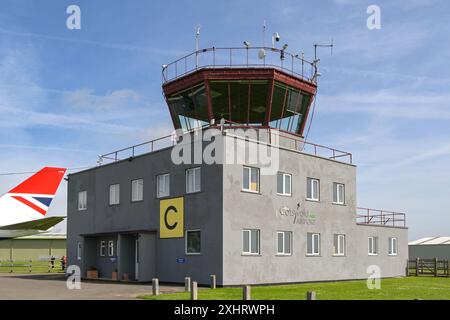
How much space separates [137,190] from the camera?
3116cm

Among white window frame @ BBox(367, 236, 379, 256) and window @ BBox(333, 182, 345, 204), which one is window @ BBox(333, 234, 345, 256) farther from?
white window frame @ BBox(367, 236, 379, 256)

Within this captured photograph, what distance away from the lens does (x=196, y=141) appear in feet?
89.8

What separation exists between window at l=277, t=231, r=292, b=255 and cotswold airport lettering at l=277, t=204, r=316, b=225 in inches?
34.2

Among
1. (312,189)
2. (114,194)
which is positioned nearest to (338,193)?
(312,189)

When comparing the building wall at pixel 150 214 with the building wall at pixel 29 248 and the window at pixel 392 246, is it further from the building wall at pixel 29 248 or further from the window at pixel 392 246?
the building wall at pixel 29 248

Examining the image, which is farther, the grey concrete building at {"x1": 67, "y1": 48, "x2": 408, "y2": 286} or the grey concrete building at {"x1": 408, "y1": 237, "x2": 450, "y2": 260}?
the grey concrete building at {"x1": 408, "y1": 237, "x2": 450, "y2": 260}

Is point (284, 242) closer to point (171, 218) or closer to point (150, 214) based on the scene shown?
point (171, 218)

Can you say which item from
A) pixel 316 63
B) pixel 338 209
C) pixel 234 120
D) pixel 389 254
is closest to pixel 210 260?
pixel 234 120

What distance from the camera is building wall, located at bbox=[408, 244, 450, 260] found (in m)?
63.4

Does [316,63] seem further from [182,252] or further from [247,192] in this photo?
[182,252]

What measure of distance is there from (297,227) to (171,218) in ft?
21.7

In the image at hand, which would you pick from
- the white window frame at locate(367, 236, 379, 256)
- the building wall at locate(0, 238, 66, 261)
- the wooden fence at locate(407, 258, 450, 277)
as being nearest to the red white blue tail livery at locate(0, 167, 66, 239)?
the white window frame at locate(367, 236, 379, 256)
